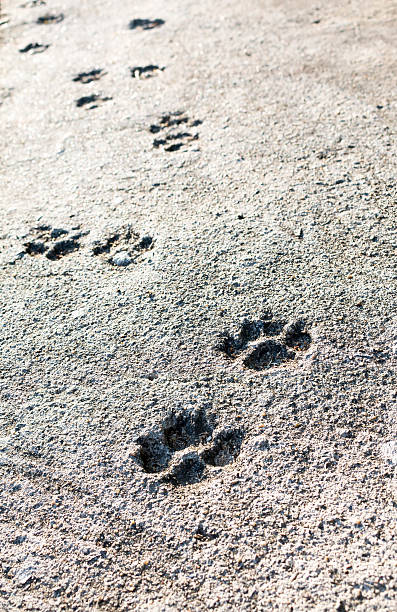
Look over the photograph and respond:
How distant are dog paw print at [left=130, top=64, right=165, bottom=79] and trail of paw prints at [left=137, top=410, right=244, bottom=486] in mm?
2615

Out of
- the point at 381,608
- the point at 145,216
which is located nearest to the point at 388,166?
the point at 145,216

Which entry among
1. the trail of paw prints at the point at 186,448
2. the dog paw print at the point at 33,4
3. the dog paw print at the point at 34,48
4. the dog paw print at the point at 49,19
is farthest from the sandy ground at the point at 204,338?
the dog paw print at the point at 33,4

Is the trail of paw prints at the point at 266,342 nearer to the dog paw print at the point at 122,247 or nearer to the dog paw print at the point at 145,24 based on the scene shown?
the dog paw print at the point at 122,247

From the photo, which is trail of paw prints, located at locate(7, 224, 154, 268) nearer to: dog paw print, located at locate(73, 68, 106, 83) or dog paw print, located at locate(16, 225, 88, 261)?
dog paw print, located at locate(16, 225, 88, 261)

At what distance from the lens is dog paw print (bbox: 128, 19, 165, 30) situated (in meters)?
4.39

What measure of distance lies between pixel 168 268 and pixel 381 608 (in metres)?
1.37

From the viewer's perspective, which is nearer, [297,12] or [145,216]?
[145,216]

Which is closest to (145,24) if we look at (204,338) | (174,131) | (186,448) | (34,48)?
(34,48)

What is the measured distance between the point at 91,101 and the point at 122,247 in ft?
4.98

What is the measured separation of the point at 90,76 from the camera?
3.85m

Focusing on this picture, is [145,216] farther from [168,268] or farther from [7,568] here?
[7,568]

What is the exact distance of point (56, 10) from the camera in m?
4.95

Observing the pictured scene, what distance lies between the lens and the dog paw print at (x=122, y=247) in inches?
94.0

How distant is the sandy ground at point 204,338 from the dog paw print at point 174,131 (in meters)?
0.01
